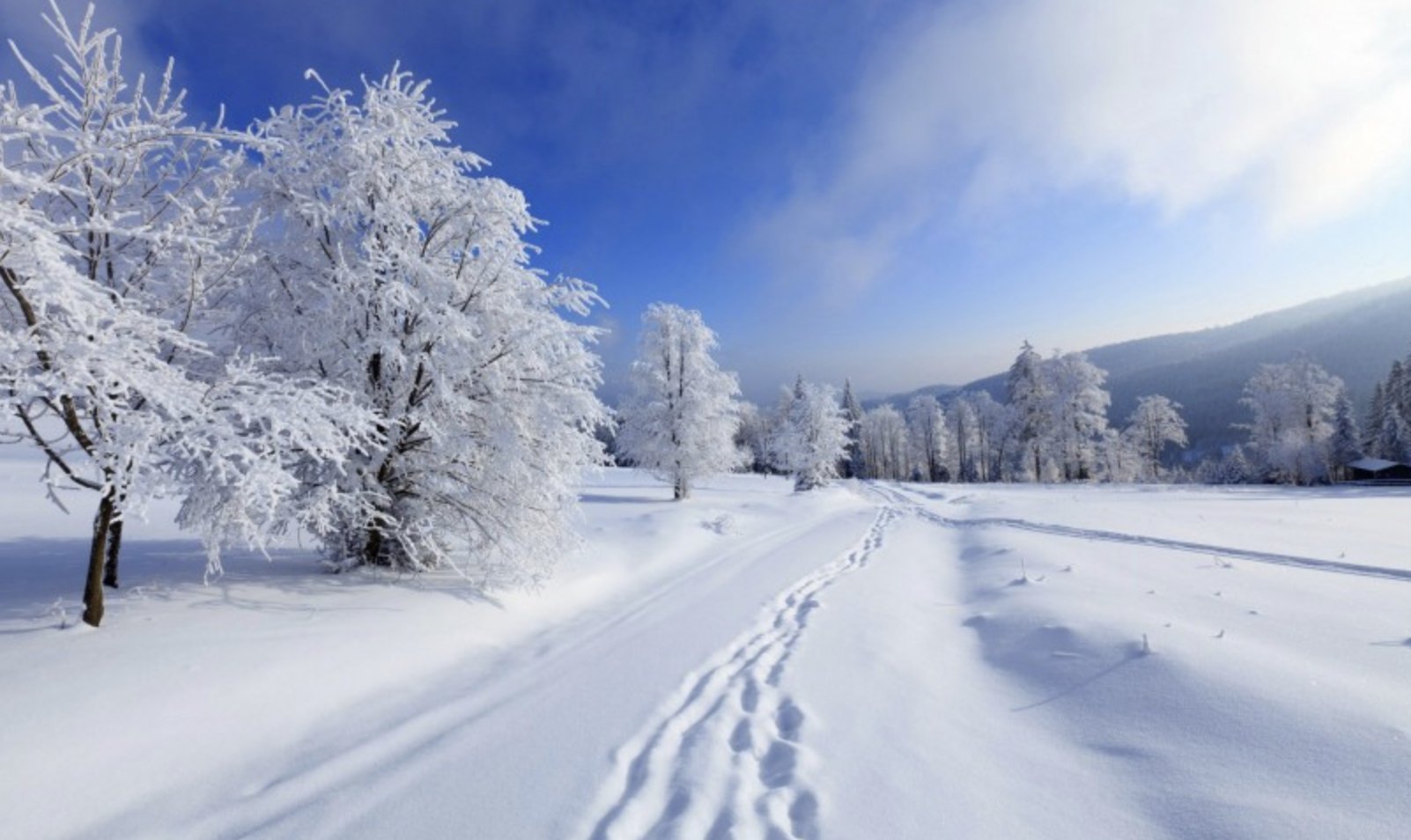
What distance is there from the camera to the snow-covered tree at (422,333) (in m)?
7.65

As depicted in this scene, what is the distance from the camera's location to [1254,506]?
19.2m

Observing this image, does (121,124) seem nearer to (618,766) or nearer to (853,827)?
(618,766)

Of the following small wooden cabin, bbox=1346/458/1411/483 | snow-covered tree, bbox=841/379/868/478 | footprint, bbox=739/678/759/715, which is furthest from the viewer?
snow-covered tree, bbox=841/379/868/478

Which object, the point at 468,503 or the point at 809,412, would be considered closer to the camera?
the point at 468,503

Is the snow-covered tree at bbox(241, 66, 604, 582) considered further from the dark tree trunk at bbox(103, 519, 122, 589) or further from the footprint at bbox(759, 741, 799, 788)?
the footprint at bbox(759, 741, 799, 788)

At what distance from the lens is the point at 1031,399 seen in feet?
151

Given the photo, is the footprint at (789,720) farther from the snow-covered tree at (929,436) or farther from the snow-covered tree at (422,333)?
the snow-covered tree at (929,436)

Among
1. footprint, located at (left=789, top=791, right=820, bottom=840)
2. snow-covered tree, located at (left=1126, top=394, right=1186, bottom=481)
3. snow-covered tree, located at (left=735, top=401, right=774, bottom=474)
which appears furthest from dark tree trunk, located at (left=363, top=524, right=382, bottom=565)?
snow-covered tree, located at (left=735, top=401, right=774, bottom=474)

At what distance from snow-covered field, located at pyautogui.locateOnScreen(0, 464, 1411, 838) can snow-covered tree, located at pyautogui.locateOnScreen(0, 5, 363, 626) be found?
133cm

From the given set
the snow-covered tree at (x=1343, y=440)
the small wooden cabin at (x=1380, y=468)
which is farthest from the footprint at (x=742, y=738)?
the snow-covered tree at (x=1343, y=440)

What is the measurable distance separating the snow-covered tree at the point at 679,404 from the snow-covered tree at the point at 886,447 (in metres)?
63.3

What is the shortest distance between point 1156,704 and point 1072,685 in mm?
643

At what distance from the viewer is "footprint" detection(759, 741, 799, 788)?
3693 mm

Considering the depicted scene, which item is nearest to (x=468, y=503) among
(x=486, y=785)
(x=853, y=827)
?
(x=486, y=785)
